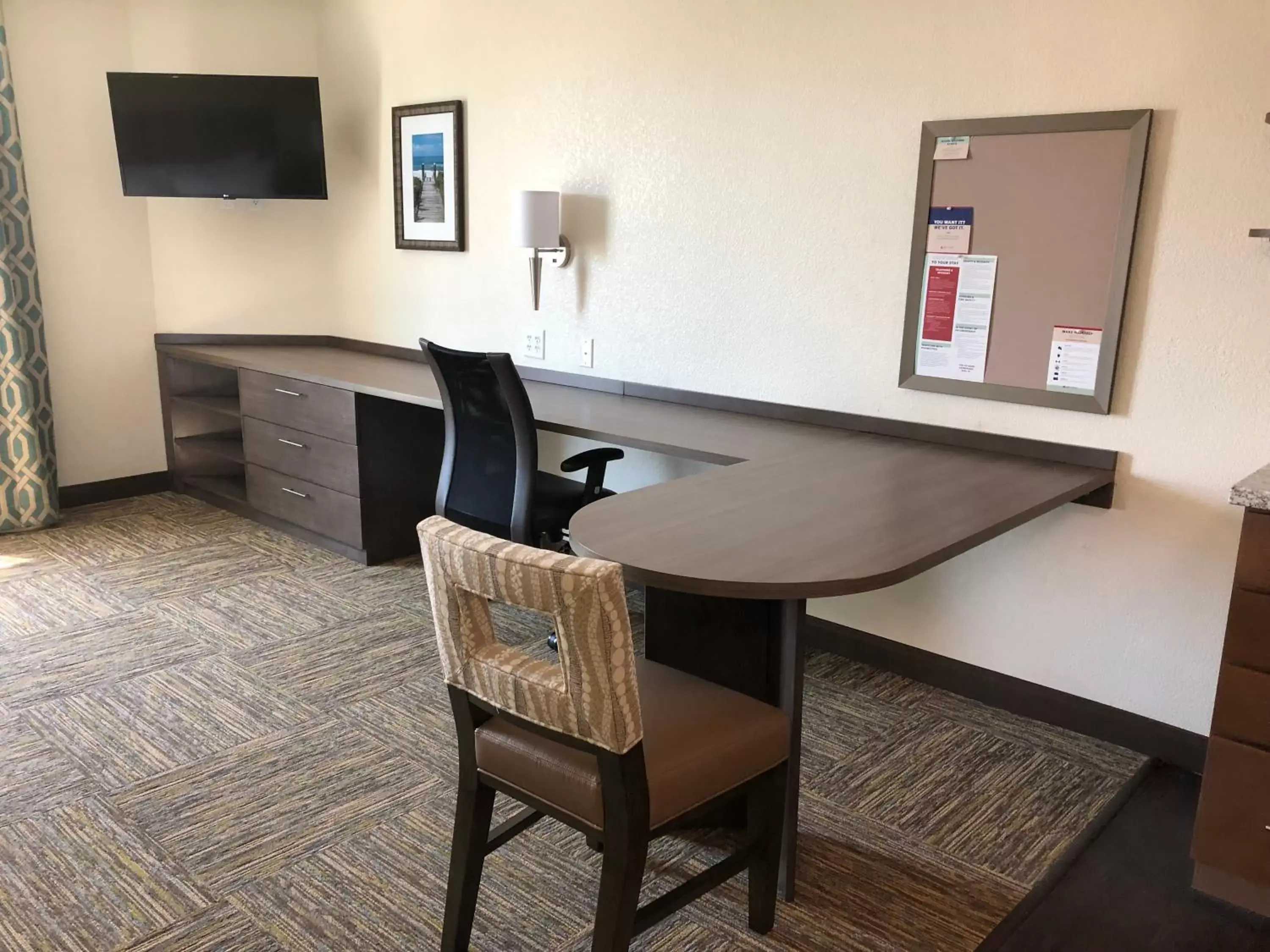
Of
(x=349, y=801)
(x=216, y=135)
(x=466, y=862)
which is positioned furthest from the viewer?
(x=216, y=135)

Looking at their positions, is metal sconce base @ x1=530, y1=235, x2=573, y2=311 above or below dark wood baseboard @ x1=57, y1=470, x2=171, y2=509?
above

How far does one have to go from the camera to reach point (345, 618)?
11.2ft

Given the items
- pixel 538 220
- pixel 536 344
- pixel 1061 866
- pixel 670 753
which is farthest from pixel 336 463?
pixel 1061 866

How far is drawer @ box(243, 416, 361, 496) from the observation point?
12.5 feet

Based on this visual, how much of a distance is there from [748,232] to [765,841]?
6.43 feet

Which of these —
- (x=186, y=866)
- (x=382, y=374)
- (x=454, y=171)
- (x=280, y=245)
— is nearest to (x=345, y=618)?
(x=382, y=374)

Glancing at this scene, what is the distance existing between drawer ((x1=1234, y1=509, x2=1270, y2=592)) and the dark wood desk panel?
1.34ft

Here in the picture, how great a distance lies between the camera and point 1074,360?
8.27 ft

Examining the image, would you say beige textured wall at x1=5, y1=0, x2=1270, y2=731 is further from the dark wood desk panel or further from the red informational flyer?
the dark wood desk panel

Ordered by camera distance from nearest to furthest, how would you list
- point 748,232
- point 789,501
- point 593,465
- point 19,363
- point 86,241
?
1. point 789,501
2. point 593,465
3. point 748,232
4. point 19,363
5. point 86,241

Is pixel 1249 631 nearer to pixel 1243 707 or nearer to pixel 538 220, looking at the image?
pixel 1243 707

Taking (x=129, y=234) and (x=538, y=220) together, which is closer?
(x=538, y=220)

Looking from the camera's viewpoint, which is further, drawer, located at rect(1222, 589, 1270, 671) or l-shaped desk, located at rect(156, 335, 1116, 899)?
drawer, located at rect(1222, 589, 1270, 671)

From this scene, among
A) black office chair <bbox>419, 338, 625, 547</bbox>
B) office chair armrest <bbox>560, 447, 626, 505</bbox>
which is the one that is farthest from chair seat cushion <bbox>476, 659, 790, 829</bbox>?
office chair armrest <bbox>560, 447, 626, 505</bbox>
